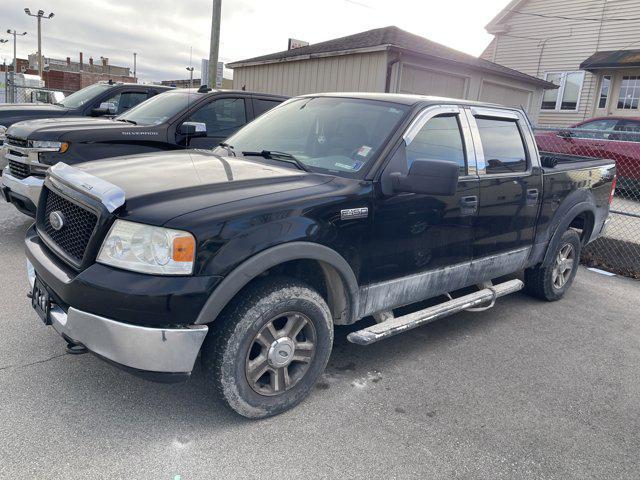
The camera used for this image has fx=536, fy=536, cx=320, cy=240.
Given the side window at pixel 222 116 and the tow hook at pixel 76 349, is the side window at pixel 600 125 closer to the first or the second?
the side window at pixel 222 116

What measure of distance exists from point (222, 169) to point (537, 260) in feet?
10.2

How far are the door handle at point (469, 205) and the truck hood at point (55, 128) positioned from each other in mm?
4237

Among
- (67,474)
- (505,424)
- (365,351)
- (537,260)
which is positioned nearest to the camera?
(67,474)

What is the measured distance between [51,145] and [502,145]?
4.57 metres

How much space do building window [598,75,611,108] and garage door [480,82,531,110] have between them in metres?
3.86

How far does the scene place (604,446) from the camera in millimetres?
2971

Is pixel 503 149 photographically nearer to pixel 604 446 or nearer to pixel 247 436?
pixel 604 446

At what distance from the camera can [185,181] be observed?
9.70ft

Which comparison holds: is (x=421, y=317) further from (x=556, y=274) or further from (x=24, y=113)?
(x=24, y=113)

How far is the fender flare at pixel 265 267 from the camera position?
2.58 metres

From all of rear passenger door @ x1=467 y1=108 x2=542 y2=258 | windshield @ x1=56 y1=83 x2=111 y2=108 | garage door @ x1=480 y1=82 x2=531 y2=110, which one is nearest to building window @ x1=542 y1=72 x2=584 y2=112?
garage door @ x1=480 y1=82 x2=531 y2=110

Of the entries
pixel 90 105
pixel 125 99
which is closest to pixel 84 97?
pixel 90 105

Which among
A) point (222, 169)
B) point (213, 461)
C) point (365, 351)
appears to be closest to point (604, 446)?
point (365, 351)

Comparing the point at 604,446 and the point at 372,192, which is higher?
the point at 372,192
